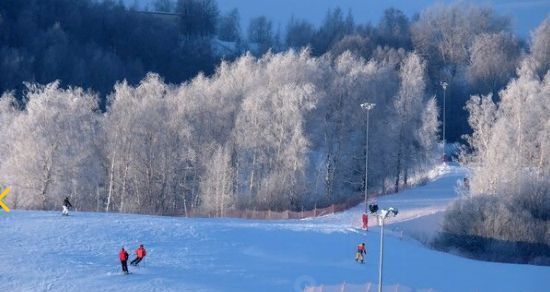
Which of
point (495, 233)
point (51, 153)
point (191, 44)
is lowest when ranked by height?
point (495, 233)

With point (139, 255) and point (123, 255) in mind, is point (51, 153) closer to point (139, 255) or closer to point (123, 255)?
point (139, 255)

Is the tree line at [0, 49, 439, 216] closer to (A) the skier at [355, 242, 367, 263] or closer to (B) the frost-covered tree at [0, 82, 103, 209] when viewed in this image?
(B) the frost-covered tree at [0, 82, 103, 209]

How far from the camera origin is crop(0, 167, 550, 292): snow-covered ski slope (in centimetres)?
2544

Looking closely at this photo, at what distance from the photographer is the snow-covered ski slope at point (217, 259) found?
2544 cm

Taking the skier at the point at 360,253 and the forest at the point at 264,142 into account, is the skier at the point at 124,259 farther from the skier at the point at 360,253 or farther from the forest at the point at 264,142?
the forest at the point at 264,142

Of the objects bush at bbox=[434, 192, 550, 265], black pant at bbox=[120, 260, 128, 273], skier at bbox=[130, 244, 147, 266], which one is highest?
bush at bbox=[434, 192, 550, 265]

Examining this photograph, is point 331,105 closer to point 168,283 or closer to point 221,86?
point 221,86

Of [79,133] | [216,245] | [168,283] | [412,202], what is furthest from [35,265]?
[412,202]

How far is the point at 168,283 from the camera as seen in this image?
25.1 metres

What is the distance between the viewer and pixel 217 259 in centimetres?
2859

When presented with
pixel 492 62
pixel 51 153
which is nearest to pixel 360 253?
pixel 51 153

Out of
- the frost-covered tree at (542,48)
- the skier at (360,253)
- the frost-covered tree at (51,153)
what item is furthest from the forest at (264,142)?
the frost-covered tree at (542,48)

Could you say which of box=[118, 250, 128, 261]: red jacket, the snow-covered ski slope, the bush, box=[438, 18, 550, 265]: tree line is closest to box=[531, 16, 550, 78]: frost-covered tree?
box=[438, 18, 550, 265]: tree line

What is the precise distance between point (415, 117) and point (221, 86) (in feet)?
49.1
